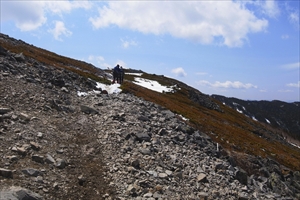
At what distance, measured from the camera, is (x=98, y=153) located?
15.5 metres

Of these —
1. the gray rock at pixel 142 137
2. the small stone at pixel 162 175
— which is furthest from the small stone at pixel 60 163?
the gray rock at pixel 142 137

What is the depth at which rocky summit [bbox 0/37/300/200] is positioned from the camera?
1223cm

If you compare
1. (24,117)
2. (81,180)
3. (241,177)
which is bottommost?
(241,177)

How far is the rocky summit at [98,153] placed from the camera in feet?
40.1

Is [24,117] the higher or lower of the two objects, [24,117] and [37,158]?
the higher

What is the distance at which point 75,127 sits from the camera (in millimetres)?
18109

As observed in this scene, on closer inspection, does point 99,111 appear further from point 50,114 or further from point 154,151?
point 154,151

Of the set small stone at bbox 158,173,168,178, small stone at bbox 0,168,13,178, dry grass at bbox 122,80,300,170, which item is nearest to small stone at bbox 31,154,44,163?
small stone at bbox 0,168,13,178

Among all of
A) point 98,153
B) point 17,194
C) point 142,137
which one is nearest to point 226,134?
point 142,137

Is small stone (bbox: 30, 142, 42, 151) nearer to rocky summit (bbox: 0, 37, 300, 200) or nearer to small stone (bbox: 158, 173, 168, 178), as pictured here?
rocky summit (bbox: 0, 37, 300, 200)

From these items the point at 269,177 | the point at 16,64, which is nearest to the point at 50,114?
the point at 16,64

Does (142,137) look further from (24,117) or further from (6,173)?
(6,173)

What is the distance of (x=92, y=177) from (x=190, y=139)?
10635 mm

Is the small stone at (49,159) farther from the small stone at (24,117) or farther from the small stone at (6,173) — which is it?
the small stone at (24,117)
